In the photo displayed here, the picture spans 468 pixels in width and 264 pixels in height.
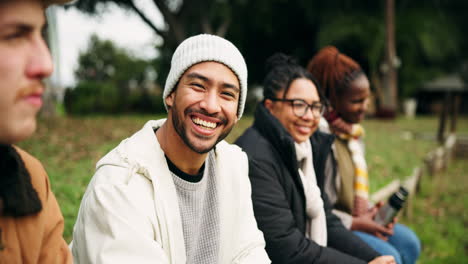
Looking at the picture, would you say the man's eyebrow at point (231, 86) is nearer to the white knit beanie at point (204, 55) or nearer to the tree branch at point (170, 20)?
the white knit beanie at point (204, 55)

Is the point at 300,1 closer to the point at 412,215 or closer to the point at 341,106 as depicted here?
the point at 412,215

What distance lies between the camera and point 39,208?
1.30 meters

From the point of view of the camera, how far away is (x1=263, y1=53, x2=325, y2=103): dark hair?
119 inches

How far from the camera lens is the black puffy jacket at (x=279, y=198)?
8.46 ft

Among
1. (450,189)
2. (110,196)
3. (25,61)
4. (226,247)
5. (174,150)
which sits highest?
(25,61)

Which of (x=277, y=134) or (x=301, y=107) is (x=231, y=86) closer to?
(x=277, y=134)

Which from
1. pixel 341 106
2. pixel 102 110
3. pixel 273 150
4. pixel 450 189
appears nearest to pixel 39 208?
pixel 273 150

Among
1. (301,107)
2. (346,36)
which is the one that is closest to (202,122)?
(301,107)

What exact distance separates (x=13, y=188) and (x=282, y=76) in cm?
217

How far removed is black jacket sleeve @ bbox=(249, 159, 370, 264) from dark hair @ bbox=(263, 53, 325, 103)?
64 cm

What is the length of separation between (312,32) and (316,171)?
27.6 metres

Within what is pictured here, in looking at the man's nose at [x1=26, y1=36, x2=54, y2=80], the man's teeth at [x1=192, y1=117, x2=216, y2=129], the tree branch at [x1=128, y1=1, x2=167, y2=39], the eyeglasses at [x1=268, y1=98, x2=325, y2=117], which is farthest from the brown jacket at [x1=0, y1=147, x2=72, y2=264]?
the tree branch at [x1=128, y1=1, x2=167, y2=39]

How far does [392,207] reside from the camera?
347 centimetres

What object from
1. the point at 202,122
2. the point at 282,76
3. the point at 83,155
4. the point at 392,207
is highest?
the point at 282,76
